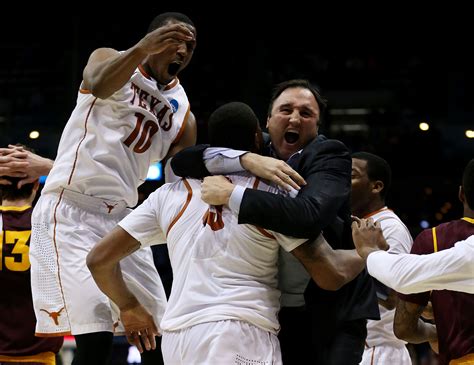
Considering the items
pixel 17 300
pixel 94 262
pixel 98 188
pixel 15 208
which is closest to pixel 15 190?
pixel 15 208

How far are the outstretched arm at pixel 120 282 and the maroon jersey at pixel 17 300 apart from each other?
→ 1.30 meters

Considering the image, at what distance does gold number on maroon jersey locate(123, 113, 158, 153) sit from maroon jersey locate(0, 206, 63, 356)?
3.68ft

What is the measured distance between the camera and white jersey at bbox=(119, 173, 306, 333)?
10.9 feet

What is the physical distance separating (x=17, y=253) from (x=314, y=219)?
249cm

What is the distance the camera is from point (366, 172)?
5.64m

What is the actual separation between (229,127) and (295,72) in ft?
34.4

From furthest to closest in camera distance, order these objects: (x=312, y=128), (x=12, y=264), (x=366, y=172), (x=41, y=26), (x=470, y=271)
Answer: (x=41, y=26)
(x=366, y=172)
(x=12, y=264)
(x=312, y=128)
(x=470, y=271)

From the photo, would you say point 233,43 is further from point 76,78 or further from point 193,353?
point 193,353

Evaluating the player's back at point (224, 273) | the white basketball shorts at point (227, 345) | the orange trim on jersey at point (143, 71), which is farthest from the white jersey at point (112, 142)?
the white basketball shorts at point (227, 345)

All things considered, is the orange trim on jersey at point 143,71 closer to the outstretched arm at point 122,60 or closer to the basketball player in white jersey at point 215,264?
the outstretched arm at point 122,60

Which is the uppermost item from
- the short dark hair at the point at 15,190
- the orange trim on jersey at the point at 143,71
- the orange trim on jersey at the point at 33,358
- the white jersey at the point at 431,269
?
the orange trim on jersey at the point at 143,71

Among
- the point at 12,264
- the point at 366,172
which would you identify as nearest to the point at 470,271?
the point at 366,172

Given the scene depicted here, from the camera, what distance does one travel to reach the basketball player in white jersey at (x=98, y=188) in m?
4.19

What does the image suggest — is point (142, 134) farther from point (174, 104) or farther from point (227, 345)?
point (227, 345)
